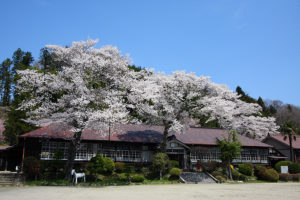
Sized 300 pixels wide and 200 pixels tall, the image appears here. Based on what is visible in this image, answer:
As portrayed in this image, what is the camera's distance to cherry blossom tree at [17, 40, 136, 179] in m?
20.1

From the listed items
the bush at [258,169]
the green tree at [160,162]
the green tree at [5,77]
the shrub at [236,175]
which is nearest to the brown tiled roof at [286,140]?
the bush at [258,169]

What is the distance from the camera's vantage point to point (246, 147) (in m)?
32.8

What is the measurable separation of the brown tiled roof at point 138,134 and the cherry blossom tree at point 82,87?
2052 millimetres

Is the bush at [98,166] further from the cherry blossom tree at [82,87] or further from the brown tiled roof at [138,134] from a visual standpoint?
the brown tiled roof at [138,134]

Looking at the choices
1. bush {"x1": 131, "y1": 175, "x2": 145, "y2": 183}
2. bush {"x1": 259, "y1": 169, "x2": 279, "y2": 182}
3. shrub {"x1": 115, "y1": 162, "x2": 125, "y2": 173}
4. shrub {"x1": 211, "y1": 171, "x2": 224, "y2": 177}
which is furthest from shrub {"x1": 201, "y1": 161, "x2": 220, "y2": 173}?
shrub {"x1": 115, "y1": 162, "x2": 125, "y2": 173}

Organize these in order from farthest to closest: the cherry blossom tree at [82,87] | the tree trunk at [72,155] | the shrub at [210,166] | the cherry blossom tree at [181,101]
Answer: the shrub at [210,166] < the cherry blossom tree at [181,101] < the tree trunk at [72,155] < the cherry blossom tree at [82,87]

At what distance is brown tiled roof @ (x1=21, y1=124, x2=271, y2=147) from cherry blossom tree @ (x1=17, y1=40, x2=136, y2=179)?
6.73 feet

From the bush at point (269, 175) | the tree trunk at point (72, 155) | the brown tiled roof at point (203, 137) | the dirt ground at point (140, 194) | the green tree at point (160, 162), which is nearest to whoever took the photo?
the dirt ground at point (140, 194)

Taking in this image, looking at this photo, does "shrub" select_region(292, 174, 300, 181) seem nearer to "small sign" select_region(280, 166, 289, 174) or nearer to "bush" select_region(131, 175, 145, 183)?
"small sign" select_region(280, 166, 289, 174)

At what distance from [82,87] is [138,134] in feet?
37.6

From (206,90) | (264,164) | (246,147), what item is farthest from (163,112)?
(264,164)

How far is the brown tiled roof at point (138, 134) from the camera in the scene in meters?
24.6

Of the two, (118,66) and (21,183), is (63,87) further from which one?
(21,183)

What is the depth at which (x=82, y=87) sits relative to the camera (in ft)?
66.5
